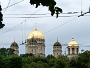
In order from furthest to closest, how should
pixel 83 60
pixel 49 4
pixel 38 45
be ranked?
pixel 38 45, pixel 83 60, pixel 49 4

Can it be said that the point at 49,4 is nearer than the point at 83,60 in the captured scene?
Yes

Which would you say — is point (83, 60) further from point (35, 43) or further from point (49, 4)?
point (35, 43)

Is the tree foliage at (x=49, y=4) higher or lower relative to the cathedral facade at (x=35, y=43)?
lower

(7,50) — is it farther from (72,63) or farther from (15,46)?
(72,63)

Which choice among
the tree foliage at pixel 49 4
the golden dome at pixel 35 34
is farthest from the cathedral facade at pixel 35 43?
the tree foliage at pixel 49 4

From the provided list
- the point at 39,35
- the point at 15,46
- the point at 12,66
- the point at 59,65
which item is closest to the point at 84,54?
the point at 59,65

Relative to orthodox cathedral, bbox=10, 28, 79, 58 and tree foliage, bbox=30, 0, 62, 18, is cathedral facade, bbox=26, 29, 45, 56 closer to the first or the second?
orthodox cathedral, bbox=10, 28, 79, 58

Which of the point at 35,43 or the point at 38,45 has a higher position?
the point at 35,43

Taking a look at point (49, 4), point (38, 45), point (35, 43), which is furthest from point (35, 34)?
point (49, 4)

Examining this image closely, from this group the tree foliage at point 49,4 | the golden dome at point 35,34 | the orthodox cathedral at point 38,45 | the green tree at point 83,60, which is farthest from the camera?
the orthodox cathedral at point 38,45

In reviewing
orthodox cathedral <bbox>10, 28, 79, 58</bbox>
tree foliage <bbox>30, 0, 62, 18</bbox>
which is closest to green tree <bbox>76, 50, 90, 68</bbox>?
tree foliage <bbox>30, 0, 62, 18</bbox>

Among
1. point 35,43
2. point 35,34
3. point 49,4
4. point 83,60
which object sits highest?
point 35,34

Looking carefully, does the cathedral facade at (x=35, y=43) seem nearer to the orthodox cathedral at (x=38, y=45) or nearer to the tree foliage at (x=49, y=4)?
the orthodox cathedral at (x=38, y=45)

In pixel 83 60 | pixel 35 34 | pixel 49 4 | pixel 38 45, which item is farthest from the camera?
pixel 38 45
